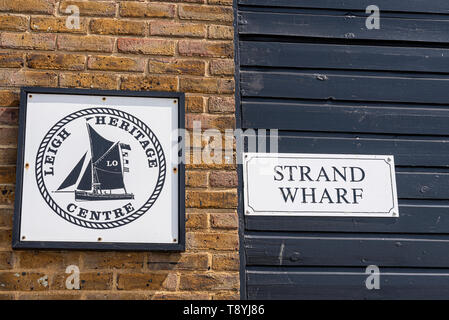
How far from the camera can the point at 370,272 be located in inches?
108

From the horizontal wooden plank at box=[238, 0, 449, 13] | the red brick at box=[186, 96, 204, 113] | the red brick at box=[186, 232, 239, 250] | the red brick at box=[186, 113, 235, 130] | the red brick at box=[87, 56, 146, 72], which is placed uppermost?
the horizontal wooden plank at box=[238, 0, 449, 13]

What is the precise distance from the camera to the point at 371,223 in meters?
2.80

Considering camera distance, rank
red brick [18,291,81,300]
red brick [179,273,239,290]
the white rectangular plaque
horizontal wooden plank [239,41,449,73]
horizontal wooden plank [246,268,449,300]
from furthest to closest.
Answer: horizontal wooden plank [239,41,449,73] < the white rectangular plaque < horizontal wooden plank [246,268,449,300] < red brick [179,273,239,290] < red brick [18,291,81,300]

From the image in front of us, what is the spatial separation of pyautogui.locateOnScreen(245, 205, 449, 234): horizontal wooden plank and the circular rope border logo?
17.5 inches

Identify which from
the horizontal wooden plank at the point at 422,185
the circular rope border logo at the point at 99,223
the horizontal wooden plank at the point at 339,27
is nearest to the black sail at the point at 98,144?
the circular rope border logo at the point at 99,223

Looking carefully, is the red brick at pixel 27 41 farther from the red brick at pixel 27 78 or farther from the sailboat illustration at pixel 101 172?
the sailboat illustration at pixel 101 172

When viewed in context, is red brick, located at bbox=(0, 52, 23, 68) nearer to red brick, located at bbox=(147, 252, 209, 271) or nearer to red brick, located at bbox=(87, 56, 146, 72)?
red brick, located at bbox=(87, 56, 146, 72)

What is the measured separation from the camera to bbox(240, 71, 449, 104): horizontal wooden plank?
2945 mm

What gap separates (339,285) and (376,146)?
699 mm

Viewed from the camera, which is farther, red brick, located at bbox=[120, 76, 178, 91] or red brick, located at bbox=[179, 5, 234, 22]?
red brick, located at bbox=[179, 5, 234, 22]

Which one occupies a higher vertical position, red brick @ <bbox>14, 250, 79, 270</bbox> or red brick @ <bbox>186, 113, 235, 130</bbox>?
red brick @ <bbox>186, 113, 235, 130</bbox>

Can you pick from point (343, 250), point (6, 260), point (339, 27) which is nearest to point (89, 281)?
point (6, 260)

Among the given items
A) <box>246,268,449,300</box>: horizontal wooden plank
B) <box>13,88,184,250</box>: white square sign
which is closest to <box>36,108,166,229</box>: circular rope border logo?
<box>13,88,184,250</box>: white square sign
